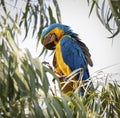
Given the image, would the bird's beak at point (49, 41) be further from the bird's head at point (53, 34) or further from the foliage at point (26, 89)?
the foliage at point (26, 89)

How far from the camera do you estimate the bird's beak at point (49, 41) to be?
2471 millimetres

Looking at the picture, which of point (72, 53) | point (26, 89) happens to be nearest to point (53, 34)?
point (72, 53)

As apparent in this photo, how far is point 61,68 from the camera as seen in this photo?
2.48m

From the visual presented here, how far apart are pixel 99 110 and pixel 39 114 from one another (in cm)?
30

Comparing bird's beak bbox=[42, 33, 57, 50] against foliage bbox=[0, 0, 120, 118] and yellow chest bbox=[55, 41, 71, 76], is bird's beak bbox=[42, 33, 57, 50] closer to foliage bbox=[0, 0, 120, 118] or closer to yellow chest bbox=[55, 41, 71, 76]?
yellow chest bbox=[55, 41, 71, 76]

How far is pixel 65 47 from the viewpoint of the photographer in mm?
2607

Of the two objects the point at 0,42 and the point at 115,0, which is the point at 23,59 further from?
the point at 115,0

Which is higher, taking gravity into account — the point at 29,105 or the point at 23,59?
the point at 23,59

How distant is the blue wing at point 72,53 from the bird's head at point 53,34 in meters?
0.03

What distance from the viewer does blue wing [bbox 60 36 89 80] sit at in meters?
2.54

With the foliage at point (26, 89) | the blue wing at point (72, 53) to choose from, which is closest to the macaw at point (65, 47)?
the blue wing at point (72, 53)

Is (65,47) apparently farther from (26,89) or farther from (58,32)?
(26,89)

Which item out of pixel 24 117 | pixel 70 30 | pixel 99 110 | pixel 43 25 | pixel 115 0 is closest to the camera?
pixel 24 117

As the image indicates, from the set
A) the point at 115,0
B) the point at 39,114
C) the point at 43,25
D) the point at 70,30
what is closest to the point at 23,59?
the point at 39,114
